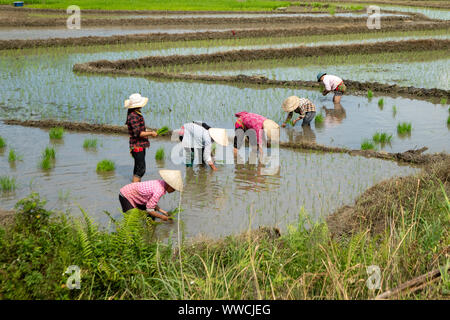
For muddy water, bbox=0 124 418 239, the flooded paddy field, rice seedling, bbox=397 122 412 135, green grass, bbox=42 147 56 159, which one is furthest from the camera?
the flooded paddy field

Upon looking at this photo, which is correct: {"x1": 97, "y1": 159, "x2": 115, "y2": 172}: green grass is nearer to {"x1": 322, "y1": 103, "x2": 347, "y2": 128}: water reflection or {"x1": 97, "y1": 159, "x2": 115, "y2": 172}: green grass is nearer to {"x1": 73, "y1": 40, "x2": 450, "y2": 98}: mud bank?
{"x1": 322, "y1": 103, "x2": 347, "y2": 128}: water reflection

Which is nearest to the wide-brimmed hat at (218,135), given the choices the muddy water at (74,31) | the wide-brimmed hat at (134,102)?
the wide-brimmed hat at (134,102)

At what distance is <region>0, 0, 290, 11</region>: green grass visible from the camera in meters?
23.4

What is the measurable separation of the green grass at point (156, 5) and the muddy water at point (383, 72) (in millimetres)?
11822

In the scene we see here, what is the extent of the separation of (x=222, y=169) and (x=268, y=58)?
8.48 m

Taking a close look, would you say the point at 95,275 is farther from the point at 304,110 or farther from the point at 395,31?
the point at 395,31

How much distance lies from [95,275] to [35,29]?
56.1 ft

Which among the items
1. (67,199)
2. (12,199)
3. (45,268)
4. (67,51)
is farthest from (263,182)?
(67,51)

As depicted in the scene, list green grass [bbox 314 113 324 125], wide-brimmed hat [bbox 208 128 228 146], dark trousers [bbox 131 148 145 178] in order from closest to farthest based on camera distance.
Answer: dark trousers [bbox 131 148 145 178]
wide-brimmed hat [bbox 208 128 228 146]
green grass [bbox 314 113 324 125]

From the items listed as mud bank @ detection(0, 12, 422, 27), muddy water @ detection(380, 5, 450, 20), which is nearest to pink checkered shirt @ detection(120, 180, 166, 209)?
mud bank @ detection(0, 12, 422, 27)

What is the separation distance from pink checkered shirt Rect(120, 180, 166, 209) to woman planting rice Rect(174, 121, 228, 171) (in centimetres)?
142

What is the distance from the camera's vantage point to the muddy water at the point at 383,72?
11484 mm

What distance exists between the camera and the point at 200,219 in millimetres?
4859

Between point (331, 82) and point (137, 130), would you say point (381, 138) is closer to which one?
point (331, 82)
